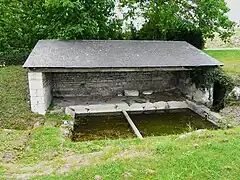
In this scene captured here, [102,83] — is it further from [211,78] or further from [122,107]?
[211,78]

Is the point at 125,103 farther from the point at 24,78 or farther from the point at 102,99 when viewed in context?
the point at 24,78

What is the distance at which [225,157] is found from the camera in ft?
17.0

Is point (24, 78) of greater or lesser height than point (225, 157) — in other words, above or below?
below

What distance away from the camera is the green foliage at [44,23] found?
13.9 metres

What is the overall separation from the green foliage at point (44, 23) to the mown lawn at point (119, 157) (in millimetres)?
7299

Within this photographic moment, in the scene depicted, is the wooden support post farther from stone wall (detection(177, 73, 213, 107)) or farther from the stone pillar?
stone wall (detection(177, 73, 213, 107))

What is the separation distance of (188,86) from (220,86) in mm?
1569

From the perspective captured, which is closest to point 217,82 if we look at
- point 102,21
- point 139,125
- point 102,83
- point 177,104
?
point 177,104

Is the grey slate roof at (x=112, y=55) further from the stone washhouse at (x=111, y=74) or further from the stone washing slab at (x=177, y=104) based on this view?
the stone washing slab at (x=177, y=104)

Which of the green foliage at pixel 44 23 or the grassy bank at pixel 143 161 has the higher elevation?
the green foliage at pixel 44 23

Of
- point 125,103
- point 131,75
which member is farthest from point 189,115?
point 131,75

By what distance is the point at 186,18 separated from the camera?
611 inches

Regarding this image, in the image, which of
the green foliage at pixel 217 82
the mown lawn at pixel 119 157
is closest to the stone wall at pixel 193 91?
the green foliage at pixel 217 82

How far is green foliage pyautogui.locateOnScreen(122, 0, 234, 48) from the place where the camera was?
47.8ft
